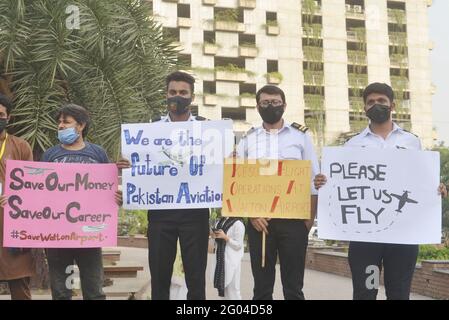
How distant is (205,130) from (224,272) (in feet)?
6.78

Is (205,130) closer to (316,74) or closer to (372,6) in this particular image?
(316,74)

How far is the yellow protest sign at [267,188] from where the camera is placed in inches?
170

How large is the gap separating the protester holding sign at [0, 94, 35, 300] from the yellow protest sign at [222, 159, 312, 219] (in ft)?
5.16

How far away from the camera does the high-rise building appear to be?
4273 cm

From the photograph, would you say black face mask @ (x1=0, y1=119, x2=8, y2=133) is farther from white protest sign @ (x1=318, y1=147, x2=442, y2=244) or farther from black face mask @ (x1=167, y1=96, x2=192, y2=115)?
white protest sign @ (x1=318, y1=147, x2=442, y2=244)

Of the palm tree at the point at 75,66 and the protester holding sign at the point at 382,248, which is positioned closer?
the protester holding sign at the point at 382,248

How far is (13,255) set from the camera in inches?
172

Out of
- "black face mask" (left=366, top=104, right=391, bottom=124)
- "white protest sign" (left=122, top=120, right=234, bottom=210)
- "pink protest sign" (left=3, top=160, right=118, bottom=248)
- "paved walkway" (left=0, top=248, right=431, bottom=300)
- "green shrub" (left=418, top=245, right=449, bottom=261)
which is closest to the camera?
"black face mask" (left=366, top=104, right=391, bottom=124)

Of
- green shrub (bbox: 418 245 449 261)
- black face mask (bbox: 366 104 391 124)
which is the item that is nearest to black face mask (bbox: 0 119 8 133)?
black face mask (bbox: 366 104 391 124)

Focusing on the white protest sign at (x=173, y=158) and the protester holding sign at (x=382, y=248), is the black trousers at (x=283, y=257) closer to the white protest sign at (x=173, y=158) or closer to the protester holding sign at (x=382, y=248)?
the protester holding sign at (x=382, y=248)

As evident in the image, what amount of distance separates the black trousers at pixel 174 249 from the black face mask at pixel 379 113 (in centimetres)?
150

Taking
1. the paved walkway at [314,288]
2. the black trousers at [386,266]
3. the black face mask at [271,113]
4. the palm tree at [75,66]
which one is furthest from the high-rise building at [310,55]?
the black trousers at [386,266]

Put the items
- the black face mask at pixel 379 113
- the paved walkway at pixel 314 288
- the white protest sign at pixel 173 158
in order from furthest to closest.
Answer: the paved walkway at pixel 314 288 < the white protest sign at pixel 173 158 < the black face mask at pixel 379 113
